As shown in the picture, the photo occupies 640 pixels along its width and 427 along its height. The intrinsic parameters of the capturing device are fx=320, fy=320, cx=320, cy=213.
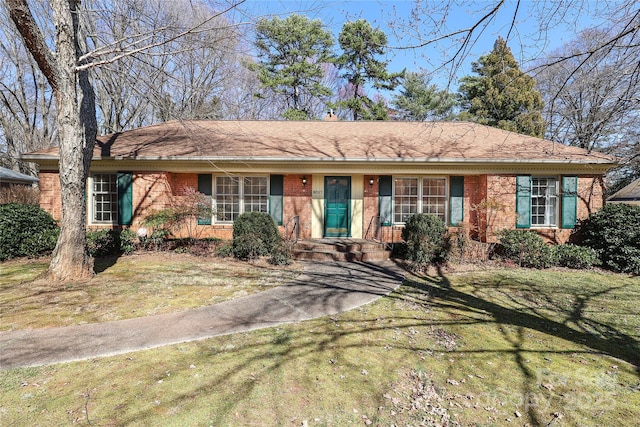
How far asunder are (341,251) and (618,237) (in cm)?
792

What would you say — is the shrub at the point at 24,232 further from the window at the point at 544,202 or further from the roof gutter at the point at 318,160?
the window at the point at 544,202

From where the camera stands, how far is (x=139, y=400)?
294cm

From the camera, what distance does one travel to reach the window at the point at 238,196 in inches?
450

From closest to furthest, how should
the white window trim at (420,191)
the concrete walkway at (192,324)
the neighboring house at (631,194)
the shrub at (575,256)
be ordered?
the concrete walkway at (192,324) → the shrub at (575,256) → the white window trim at (420,191) → the neighboring house at (631,194)

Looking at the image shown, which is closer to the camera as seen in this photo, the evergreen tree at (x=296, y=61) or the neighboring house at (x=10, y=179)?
the neighboring house at (x=10, y=179)

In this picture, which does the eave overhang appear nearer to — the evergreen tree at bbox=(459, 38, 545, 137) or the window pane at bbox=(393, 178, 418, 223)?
→ the window pane at bbox=(393, 178, 418, 223)

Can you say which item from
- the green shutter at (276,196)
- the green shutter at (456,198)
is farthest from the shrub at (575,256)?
the green shutter at (276,196)

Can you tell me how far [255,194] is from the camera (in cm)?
1147

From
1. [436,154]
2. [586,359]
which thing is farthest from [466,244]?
[586,359]

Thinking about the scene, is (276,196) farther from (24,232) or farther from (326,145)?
(24,232)

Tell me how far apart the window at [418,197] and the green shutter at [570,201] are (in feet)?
12.2

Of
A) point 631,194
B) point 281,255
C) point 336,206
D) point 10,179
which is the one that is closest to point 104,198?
point 281,255

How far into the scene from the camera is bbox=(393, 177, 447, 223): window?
11516 mm

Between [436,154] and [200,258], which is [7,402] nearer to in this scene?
[200,258]
